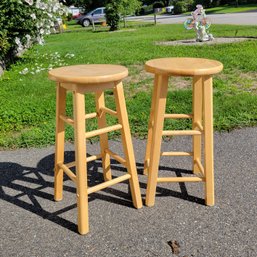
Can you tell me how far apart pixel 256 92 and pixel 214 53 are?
122 inches

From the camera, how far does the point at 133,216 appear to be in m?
2.30

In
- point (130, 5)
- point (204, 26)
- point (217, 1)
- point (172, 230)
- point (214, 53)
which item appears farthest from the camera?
point (217, 1)

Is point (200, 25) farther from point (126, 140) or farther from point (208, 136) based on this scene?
Result: point (126, 140)

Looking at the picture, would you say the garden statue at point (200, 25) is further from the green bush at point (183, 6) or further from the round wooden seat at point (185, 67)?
the green bush at point (183, 6)

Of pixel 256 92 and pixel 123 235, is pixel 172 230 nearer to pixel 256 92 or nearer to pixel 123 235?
pixel 123 235

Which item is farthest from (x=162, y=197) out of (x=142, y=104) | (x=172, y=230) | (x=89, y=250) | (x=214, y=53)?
(x=214, y=53)

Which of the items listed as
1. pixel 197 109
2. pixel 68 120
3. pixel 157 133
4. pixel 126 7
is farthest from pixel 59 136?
pixel 126 7

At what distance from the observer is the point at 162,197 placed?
2.51m

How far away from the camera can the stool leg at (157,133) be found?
7.18 ft

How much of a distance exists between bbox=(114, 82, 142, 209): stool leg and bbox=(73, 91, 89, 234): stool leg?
262 millimetres

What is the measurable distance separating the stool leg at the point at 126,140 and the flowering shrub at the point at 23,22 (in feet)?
18.0

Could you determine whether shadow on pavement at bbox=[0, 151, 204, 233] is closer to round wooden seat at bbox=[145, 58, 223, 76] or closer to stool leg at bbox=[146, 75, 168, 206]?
stool leg at bbox=[146, 75, 168, 206]

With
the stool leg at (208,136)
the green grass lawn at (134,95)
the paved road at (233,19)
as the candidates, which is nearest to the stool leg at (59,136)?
the stool leg at (208,136)

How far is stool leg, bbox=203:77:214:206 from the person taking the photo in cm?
218
